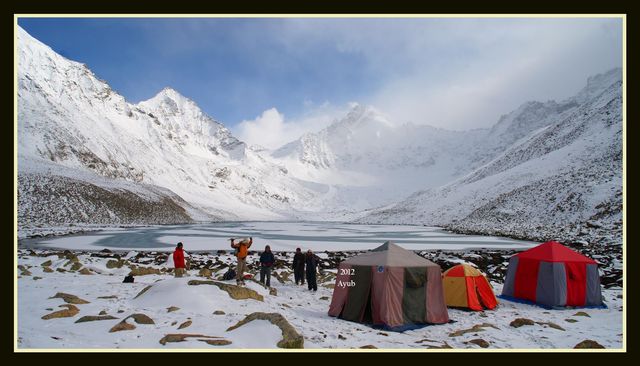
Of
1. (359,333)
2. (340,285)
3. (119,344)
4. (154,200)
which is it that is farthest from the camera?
(154,200)

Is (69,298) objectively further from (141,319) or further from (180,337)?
(180,337)

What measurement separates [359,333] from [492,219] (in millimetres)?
70594

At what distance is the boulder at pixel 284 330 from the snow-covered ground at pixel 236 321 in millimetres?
193

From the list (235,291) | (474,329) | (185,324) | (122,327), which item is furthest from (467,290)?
(122,327)

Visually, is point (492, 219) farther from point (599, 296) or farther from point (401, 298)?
point (401, 298)

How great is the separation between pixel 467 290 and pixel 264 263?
945 centimetres

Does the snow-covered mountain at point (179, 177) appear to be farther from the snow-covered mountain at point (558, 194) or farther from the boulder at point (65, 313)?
the boulder at point (65, 313)

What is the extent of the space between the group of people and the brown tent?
14.9ft

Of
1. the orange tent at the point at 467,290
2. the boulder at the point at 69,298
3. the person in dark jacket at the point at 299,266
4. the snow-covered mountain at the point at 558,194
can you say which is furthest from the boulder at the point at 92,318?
the snow-covered mountain at the point at 558,194

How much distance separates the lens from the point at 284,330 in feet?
31.7

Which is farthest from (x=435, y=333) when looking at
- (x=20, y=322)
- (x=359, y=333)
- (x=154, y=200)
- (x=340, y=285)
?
(x=154, y=200)

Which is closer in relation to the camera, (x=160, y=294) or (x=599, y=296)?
(x=160, y=294)

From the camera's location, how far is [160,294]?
13.2 metres

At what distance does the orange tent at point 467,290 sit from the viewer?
643 inches
